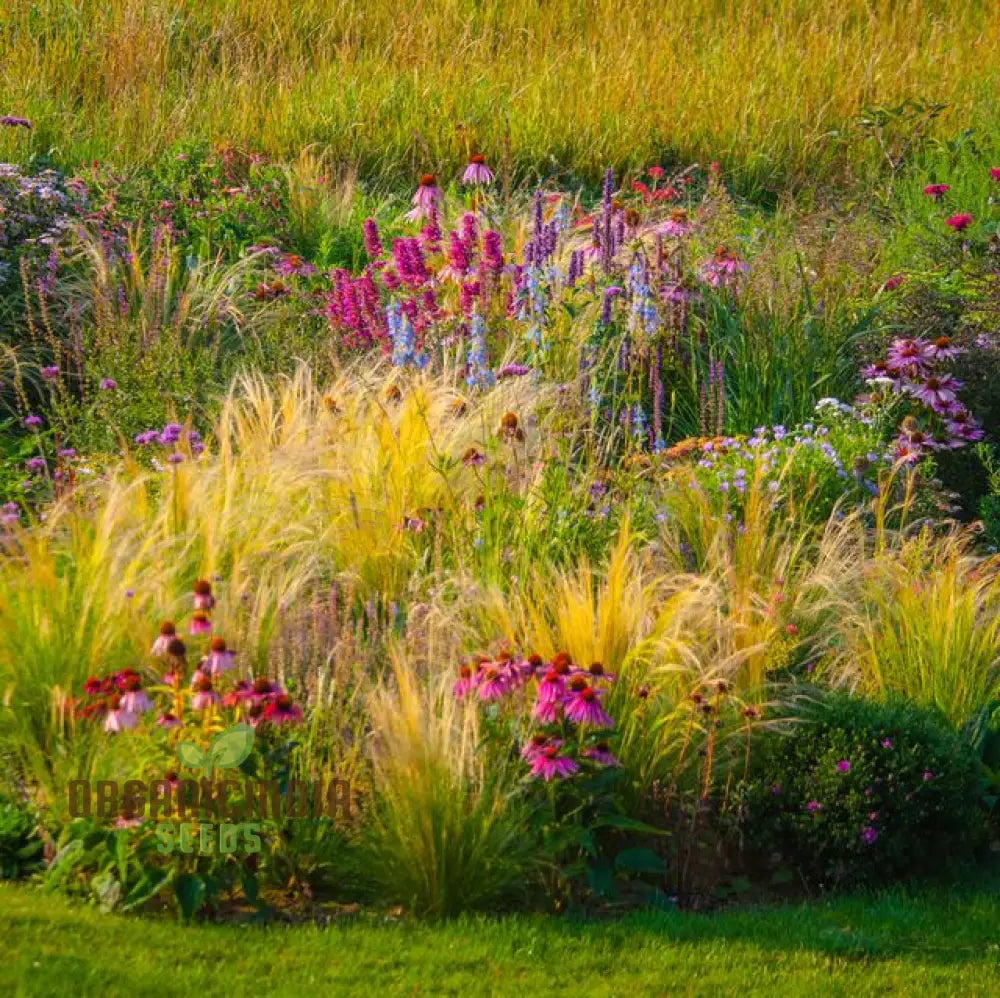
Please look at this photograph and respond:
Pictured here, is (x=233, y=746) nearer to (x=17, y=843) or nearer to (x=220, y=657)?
(x=220, y=657)

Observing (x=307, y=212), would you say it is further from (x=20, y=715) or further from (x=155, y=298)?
(x=20, y=715)

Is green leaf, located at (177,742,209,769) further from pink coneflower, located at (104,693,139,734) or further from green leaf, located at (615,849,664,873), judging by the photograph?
green leaf, located at (615,849,664,873)

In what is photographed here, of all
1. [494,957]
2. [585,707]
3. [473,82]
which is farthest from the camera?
[473,82]

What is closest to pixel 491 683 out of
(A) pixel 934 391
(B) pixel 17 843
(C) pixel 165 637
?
(C) pixel 165 637

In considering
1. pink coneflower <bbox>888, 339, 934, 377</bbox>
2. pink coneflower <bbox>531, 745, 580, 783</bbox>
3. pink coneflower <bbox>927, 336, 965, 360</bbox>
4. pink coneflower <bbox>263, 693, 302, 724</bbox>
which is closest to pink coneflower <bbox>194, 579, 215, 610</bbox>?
pink coneflower <bbox>263, 693, 302, 724</bbox>

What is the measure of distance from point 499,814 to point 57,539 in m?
2.24

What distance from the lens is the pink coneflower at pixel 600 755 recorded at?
13.2ft

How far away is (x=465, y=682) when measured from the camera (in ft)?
13.4

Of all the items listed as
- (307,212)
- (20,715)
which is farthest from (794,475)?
(307,212)

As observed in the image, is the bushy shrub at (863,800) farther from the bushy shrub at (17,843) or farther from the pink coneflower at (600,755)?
the bushy shrub at (17,843)

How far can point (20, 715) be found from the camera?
14.0 feet

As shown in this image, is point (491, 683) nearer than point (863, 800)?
Yes

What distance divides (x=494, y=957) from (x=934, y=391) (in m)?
3.76

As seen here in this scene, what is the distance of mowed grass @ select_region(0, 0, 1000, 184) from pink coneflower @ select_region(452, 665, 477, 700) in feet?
22.7
